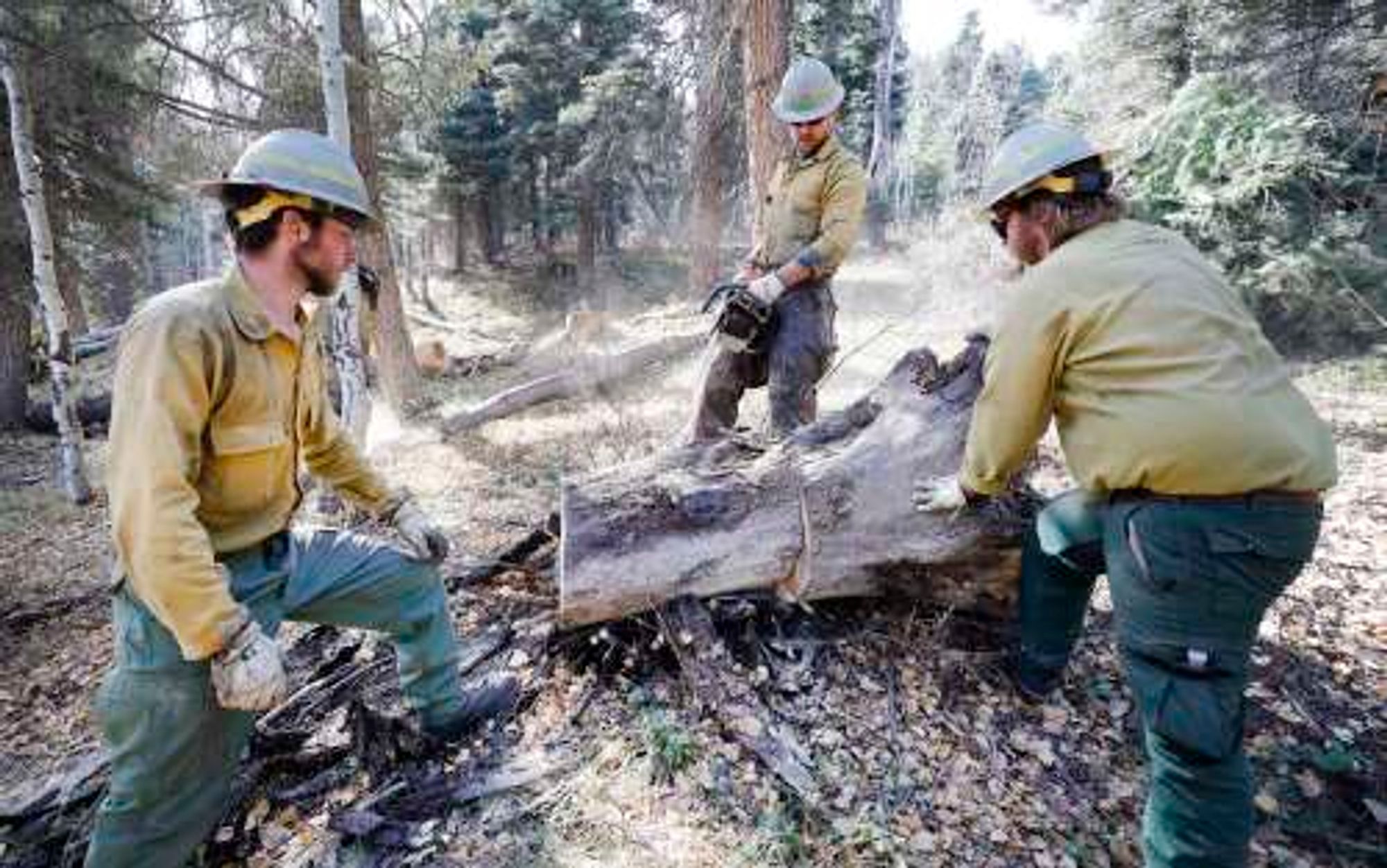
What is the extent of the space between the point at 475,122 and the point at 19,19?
51.4 feet

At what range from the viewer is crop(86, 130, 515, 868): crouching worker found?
2096 mm

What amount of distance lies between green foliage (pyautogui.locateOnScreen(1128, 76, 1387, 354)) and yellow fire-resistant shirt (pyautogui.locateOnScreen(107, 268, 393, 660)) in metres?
9.17

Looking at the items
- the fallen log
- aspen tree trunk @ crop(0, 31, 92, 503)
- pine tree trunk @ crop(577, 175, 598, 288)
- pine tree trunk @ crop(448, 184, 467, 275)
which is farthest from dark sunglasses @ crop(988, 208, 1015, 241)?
pine tree trunk @ crop(448, 184, 467, 275)

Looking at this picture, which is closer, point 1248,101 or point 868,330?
point 1248,101

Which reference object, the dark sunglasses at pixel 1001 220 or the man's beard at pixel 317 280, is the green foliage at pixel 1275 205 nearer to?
the dark sunglasses at pixel 1001 220

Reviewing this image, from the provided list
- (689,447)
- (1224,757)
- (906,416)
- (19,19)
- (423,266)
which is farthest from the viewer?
(423,266)

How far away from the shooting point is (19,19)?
7387mm

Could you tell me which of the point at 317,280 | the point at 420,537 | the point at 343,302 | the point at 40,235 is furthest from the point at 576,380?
the point at 317,280

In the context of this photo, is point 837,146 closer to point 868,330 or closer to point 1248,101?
point 1248,101

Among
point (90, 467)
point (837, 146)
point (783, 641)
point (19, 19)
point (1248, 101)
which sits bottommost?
point (90, 467)

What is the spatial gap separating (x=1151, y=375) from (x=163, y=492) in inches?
108

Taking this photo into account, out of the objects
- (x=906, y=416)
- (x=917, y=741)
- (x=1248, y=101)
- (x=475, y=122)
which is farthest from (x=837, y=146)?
(x=475, y=122)

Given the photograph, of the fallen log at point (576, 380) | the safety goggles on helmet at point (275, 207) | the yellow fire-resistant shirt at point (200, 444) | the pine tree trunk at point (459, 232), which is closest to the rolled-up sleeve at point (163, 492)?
the yellow fire-resistant shirt at point (200, 444)

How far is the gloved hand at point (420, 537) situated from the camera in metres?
3.01
